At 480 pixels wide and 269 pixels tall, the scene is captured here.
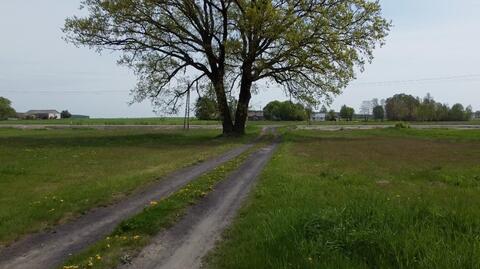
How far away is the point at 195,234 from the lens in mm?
9062

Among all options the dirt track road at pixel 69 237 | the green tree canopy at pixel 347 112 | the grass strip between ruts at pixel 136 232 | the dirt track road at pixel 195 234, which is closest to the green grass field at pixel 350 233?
the dirt track road at pixel 195 234

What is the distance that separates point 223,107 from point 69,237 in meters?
34.8

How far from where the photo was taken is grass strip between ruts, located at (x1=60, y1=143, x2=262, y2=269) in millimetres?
7395

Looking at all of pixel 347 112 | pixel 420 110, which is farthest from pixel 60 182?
pixel 347 112

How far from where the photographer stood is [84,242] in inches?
338

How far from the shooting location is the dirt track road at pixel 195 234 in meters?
7.41

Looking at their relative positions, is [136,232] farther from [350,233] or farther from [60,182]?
[60,182]

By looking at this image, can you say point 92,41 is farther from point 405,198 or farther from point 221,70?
point 405,198

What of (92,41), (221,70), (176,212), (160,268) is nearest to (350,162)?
(176,212)

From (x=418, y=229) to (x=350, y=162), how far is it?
15.9 metres

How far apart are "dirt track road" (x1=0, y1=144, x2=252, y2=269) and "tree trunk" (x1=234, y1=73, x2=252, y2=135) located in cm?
→ 3085

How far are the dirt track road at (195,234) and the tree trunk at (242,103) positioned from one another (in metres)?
29.7

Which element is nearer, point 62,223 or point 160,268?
point 160,268

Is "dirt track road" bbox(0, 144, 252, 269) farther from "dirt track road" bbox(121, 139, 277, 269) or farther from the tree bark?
the tree bark
